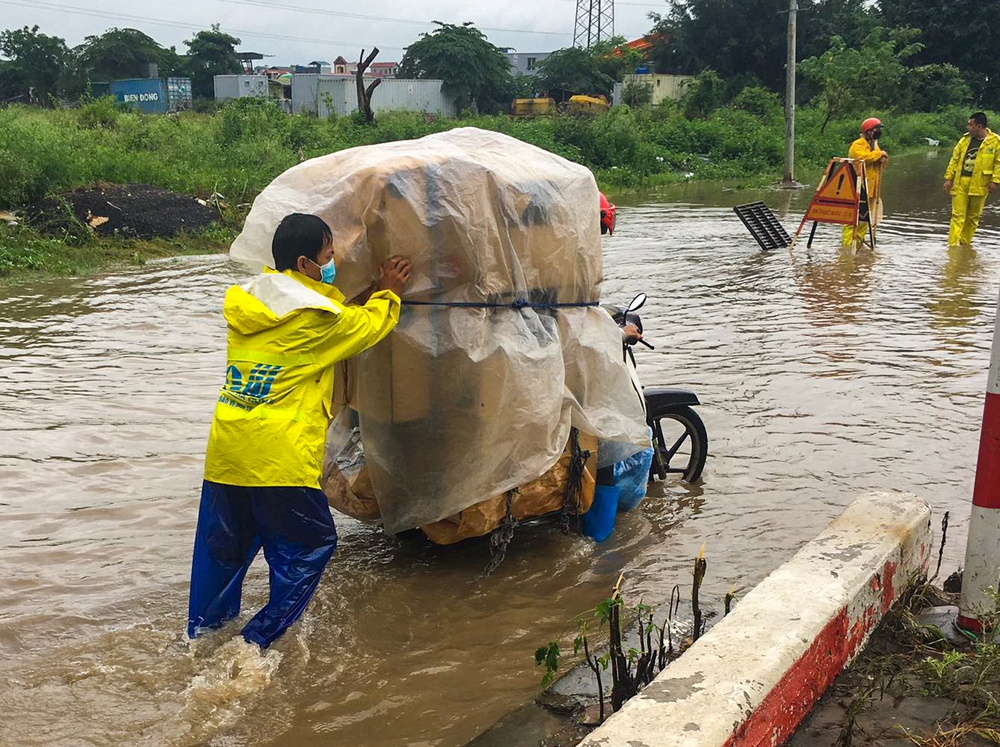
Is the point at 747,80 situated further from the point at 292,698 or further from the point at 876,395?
the point at 292,698

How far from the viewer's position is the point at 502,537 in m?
4.09

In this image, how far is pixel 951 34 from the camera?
48.4m

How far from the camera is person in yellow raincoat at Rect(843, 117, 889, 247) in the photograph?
496 inches

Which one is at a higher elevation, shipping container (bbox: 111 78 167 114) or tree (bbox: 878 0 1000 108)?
tree (bbox: 878 0 1000 108)

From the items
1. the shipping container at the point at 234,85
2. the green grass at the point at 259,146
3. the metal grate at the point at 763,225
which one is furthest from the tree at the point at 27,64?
the metal grate at the point at 763,225

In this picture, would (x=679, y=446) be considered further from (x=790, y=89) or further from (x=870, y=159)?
(x=790, y=89)

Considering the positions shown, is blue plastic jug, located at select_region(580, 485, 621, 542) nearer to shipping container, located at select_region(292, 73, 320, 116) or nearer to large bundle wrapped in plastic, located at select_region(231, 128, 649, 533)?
large bundle wrapped in plastic, located at select_region(231, 128, 649, 533)

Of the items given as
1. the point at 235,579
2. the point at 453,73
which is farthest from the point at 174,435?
the point at 453,73

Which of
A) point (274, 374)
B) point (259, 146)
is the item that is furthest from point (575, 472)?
point (259, 146)

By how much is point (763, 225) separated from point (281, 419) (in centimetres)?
1178

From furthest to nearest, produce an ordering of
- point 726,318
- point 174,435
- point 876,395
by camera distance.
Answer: point 726,318 < point 876,395 < point 174,435

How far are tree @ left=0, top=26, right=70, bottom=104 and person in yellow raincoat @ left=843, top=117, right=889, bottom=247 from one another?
150 ft

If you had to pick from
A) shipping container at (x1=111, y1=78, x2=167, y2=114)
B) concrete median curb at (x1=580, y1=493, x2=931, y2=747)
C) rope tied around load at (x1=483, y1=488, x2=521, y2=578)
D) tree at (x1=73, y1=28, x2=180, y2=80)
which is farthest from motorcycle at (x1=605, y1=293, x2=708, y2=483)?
tree at (x1=73, y1=28, x2=180, y2=80)

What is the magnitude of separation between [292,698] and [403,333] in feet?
4.28
